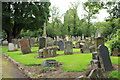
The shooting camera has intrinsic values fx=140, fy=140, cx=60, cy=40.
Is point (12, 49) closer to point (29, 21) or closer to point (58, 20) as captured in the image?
point (29, 21)

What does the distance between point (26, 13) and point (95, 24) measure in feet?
92.6

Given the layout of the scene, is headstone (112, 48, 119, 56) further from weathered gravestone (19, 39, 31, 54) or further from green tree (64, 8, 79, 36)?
green tree (64, 8, 79, 36)

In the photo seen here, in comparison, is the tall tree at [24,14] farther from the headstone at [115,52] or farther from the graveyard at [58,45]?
the headstone at [115,52]

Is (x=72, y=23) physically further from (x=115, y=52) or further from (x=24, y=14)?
(x=115, y=52)

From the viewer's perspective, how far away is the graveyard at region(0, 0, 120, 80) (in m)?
7.38

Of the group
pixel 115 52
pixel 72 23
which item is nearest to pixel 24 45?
pixel 115 52

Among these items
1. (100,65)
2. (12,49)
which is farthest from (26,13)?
(100,65)


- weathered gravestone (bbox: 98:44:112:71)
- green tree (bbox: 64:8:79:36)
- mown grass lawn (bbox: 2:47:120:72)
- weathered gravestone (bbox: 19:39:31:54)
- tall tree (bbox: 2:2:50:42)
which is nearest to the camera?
weathered gravestone (bbox: 98:44:112:71)

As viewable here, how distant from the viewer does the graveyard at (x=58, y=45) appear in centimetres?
738

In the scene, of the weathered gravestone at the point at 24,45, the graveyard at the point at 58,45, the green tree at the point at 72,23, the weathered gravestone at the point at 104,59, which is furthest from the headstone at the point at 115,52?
the green tree at the point at 72,23

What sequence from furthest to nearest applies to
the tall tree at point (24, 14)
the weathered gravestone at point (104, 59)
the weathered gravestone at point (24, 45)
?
the tall tree at point (24, 14) → the weathered gravestone at point (24, 45) → the weathered gravestone at point (104, 59)

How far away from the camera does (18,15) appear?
27.5 metres

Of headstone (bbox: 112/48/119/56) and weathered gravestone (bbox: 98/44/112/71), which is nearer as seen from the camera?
weathered gravestone (bbox: 98/44/112/71)

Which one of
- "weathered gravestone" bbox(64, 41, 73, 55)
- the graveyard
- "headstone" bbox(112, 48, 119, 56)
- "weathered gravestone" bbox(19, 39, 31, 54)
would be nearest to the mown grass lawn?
the graveyard
